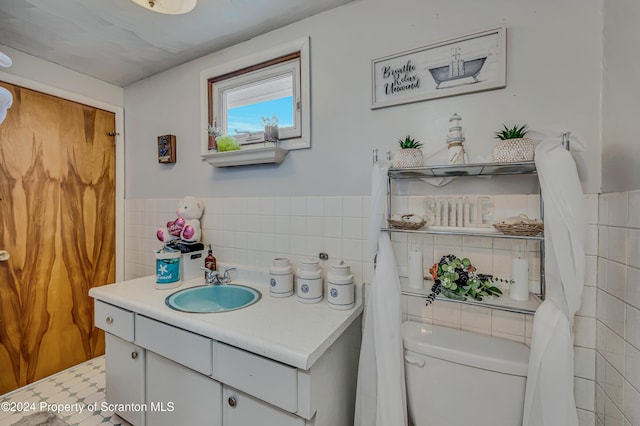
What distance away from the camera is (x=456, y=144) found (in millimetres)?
1041

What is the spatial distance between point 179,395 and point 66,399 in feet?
3.56

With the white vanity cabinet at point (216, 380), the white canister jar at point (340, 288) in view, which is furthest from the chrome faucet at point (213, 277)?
the white canister jar at point (340, 288)

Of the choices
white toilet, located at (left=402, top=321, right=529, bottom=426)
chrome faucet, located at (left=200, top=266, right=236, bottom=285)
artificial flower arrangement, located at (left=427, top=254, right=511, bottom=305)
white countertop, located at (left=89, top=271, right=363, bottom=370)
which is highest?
artificial flower arrangement, located at (left=427, top=254, right=511, bottom=305)

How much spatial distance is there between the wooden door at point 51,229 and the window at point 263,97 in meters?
1.09

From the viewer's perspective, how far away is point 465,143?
3.72 feet

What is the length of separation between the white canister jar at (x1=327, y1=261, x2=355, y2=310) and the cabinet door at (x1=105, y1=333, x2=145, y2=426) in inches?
38.7

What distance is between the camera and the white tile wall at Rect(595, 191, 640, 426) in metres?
0.75

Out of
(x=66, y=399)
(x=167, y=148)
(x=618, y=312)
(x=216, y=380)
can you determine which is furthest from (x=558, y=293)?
(x=66, y=399)

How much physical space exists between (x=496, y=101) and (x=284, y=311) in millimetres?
1258

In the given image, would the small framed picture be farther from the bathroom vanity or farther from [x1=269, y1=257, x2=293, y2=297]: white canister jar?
[x1=269, y1=257, x2=293, y2=297]: white canister jar

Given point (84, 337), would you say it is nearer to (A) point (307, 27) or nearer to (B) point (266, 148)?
(B) point (266, 148)

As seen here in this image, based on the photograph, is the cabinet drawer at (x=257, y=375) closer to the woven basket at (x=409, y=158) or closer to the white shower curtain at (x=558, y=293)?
the white shower curtain at (x=558, y=293)

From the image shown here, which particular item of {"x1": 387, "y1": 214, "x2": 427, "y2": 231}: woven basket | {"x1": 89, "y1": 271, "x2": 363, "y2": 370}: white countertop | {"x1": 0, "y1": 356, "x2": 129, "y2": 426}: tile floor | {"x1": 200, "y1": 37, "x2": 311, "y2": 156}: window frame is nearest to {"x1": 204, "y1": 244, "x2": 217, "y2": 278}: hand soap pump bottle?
{"x1": 89, "y1": 271, "x2": 363, "y2": 370}: white countertop

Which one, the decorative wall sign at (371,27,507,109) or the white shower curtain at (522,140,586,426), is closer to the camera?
the white shower curtain at (522,140,586,426)
